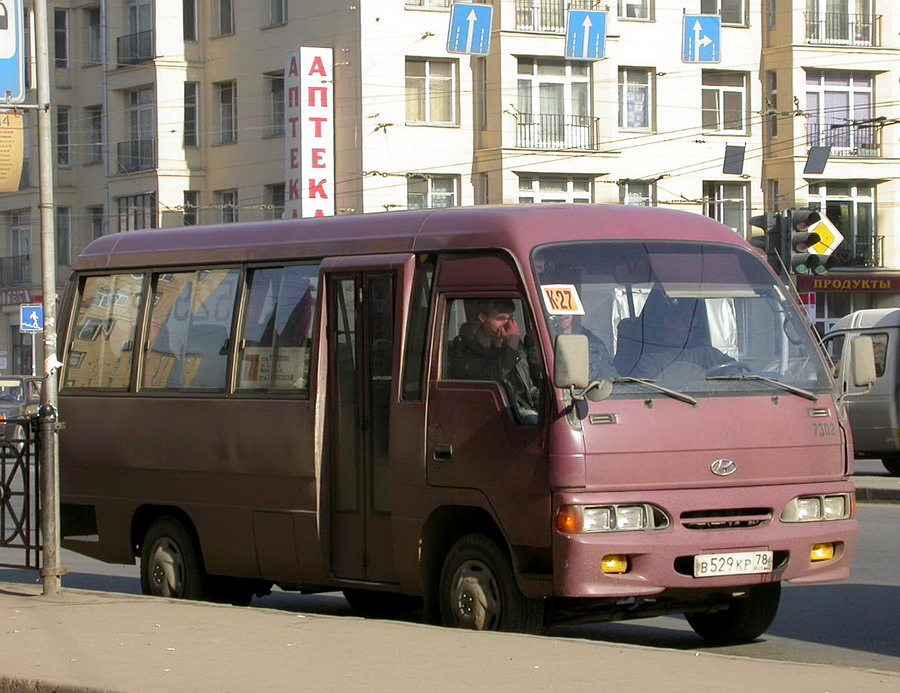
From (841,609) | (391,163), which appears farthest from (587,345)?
(391,163)

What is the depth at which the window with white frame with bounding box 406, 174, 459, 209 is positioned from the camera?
157ft

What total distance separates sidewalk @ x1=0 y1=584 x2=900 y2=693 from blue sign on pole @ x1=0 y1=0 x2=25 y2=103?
3.56m

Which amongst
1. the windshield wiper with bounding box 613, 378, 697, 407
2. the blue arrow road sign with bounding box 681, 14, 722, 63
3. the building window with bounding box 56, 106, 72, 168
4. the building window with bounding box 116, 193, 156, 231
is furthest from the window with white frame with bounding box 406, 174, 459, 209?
the windshield wiper with bounding box 613, 378, 697, 407

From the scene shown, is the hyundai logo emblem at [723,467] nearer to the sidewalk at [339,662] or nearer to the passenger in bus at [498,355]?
the passenger in bus at [498,355]

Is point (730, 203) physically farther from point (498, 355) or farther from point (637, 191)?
point (498, 355)

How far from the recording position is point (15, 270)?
60.1 metres

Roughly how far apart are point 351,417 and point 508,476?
1.59 metres

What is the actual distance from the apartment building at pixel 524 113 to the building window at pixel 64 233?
256 centimetres

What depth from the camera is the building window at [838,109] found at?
51.2 m

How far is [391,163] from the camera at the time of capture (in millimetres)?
47344

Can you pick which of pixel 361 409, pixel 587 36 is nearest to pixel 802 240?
pixel 361 409

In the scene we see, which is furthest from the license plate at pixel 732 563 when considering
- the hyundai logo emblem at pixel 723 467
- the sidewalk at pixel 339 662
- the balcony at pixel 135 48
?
the balcony at pixel 135 48

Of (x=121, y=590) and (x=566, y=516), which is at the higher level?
(x=566, y=516)

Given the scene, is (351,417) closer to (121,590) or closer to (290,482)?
(290,482)
